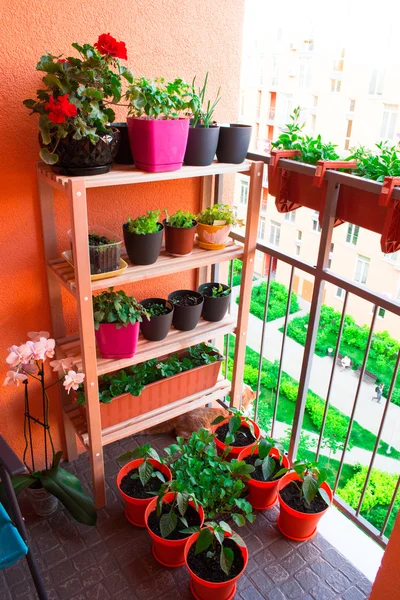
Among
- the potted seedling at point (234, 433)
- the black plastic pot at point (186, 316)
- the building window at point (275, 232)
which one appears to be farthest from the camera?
the building window at point (275, 232)

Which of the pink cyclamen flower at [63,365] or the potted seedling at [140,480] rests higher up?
the pink cyclamen flower at [63,365]

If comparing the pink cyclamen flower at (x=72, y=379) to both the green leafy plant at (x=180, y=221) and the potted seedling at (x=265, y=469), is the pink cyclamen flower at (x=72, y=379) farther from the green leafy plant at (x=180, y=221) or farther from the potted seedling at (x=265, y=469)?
the potted seedling at (x=265, y=469)

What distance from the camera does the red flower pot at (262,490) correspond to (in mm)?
1907

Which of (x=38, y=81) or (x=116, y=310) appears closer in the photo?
(x=38, y=81)

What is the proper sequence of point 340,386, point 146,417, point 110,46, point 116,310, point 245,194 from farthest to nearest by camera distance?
point 340,386, point 245,194, point 146,417, point 116,310, point 110,46

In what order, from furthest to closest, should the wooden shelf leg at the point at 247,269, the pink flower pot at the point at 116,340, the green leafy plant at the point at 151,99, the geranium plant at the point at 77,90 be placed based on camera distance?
the wooden shelf leg at the point at 247,269 → the pink flower pot at the point at 116,340 → the green leafy plant at the point at 151,99 → the geranium plant at the point at 77,90

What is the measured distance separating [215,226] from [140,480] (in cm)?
112

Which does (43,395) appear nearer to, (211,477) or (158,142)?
(211,477)

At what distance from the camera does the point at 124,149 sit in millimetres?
1634

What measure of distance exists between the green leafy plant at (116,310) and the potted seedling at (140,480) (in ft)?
1.93

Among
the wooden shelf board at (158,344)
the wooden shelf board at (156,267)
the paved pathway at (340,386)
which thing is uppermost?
the wooden shelf board at (156,267)

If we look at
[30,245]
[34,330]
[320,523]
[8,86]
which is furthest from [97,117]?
[320,523]

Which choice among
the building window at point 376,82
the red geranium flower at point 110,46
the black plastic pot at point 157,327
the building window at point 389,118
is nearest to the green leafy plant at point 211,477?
the black plastic pot at point 157,327

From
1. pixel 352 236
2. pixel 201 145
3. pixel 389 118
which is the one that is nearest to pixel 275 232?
pixel 352 236
